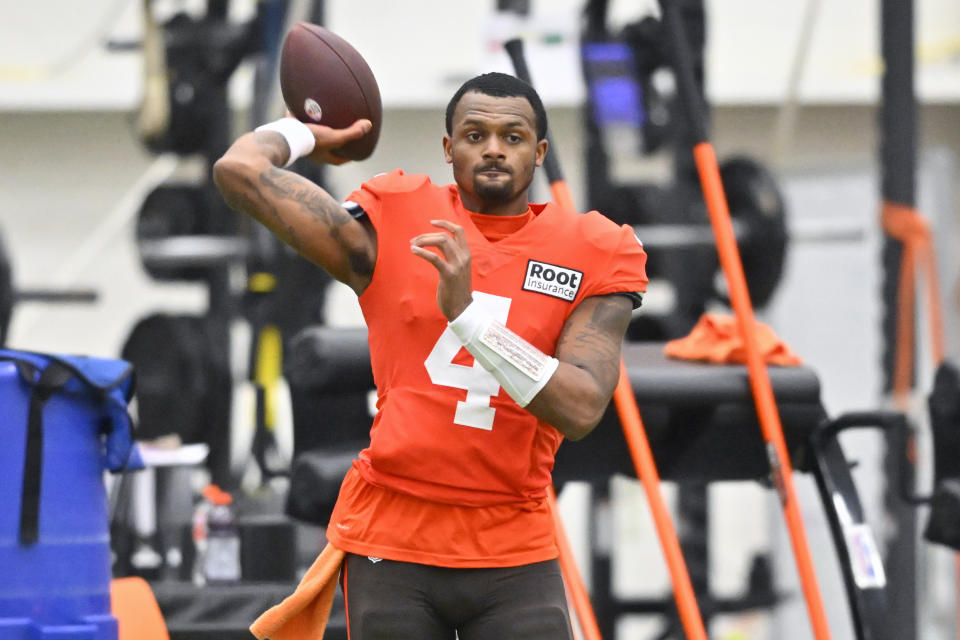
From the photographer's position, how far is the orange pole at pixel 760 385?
11.4 ft

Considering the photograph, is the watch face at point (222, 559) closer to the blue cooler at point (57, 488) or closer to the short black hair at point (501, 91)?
the blue cooler at point (57, 488)

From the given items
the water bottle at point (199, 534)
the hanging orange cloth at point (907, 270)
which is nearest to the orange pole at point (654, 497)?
the hanging orange cloth at point (907, 270)

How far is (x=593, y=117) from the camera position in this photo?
Result: 5160mm

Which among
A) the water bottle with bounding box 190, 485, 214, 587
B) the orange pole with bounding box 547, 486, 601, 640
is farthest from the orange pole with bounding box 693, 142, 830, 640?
the water bottle with bounding box 190, 485, 214, 587

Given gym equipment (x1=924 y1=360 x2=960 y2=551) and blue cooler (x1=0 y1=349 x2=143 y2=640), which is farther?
gym equipment (x1=924 y1=360 x2=960 y2=551)

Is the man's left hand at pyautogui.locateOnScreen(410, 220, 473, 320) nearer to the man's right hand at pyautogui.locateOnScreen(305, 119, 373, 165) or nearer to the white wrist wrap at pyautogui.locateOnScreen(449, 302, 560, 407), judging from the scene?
the white wrist wrap at pyautogui.locateOnScreen(449, 302, 560, 407)

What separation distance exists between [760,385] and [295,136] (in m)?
1.71

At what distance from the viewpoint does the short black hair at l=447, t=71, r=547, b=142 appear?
86.6 inches

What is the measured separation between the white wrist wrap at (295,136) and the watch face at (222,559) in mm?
2401

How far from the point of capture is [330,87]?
2371 mm

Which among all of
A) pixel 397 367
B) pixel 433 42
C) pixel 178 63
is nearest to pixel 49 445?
pixel 397 367

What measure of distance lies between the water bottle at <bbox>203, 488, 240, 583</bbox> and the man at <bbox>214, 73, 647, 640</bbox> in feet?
7.50

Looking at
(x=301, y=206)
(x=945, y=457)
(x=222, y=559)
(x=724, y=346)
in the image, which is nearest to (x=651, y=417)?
(x=724, y=346)

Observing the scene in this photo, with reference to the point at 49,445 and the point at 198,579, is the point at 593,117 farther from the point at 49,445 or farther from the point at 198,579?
the point at 49,445
